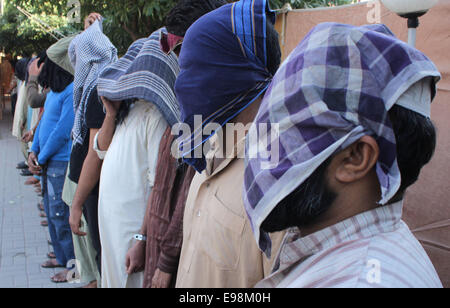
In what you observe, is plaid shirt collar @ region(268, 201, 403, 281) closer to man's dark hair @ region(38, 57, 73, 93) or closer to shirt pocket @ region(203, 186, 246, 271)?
shirt pocket @ region(203, 186, 246, 271)

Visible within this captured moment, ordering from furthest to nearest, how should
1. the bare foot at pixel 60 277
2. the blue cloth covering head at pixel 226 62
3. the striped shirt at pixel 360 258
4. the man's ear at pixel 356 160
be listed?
the bare foot at pixel 60 277, the blue cloth covering head at pixel 226 62, the man's ear at pixel 356 160, the striped shirt at pixel 360 258

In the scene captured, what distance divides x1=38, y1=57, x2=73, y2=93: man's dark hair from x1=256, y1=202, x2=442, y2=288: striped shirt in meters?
3.63

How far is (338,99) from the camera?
92 centimetres

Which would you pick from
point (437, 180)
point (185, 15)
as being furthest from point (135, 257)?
point (437, 180)

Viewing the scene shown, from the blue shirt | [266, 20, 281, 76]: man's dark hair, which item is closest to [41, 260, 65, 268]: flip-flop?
the blue shirt

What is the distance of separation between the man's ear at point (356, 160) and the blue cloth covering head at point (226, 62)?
A: 26.4 inches

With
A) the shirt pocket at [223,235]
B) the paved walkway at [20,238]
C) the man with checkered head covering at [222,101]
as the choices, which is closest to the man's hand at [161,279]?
the man with checkered head covering at [222,101]

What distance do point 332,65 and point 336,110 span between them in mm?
97

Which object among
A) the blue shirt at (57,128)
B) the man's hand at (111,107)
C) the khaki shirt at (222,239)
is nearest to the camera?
the khaki shirt at (222,239)

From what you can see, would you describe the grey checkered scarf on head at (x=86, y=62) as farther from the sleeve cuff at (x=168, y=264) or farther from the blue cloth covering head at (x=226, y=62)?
the blue cloth covering head at (x=226, y=62)

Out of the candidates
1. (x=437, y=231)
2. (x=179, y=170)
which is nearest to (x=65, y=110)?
(x=179, y=170)

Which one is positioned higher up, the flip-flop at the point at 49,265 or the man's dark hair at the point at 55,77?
the man's dark hair at the point at 55,77

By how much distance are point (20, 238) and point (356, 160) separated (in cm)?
567

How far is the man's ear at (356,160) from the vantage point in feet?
3.04
